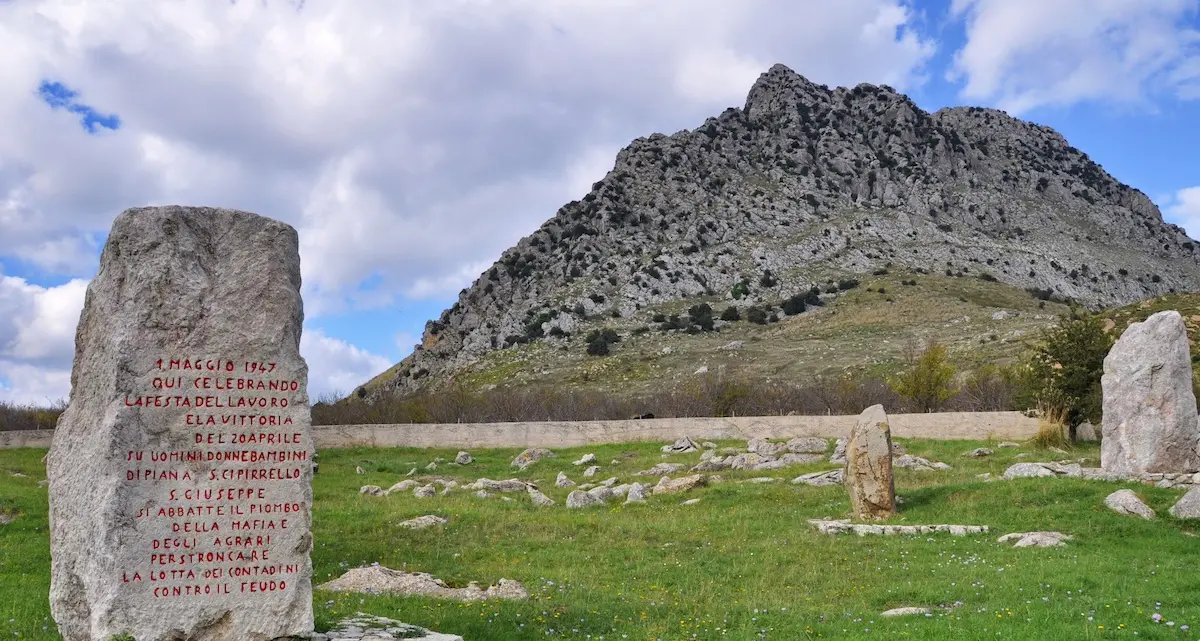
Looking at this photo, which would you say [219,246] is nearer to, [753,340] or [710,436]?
[710,436]

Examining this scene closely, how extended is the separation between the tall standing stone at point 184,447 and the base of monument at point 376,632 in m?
0.38

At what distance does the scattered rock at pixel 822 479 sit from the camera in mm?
25438

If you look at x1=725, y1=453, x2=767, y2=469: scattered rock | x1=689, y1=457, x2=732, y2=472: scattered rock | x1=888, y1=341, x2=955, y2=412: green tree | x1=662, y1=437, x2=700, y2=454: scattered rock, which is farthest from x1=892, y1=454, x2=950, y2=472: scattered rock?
x1=888, y1=341, x2=955, y2=412: green tree

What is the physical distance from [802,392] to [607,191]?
2507 inches

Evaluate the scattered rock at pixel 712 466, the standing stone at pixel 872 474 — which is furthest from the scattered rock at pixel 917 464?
the standing stone at pixel 872 474

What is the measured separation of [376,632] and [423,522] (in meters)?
10.8

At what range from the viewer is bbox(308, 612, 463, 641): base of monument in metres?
9.48

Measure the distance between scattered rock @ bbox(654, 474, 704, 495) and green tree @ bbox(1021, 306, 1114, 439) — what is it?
15.6 metres

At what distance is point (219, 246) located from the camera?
998 centimetres

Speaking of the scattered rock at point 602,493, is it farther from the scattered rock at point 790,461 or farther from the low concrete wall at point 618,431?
the low concrete wall at point 618,431

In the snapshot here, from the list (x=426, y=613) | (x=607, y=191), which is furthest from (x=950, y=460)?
(x=607, y=191)

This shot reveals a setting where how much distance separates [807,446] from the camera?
35.1 metres

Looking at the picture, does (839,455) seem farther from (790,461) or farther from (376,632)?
(376,632)

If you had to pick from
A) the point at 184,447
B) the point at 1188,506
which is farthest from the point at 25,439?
the point at 1188,506
